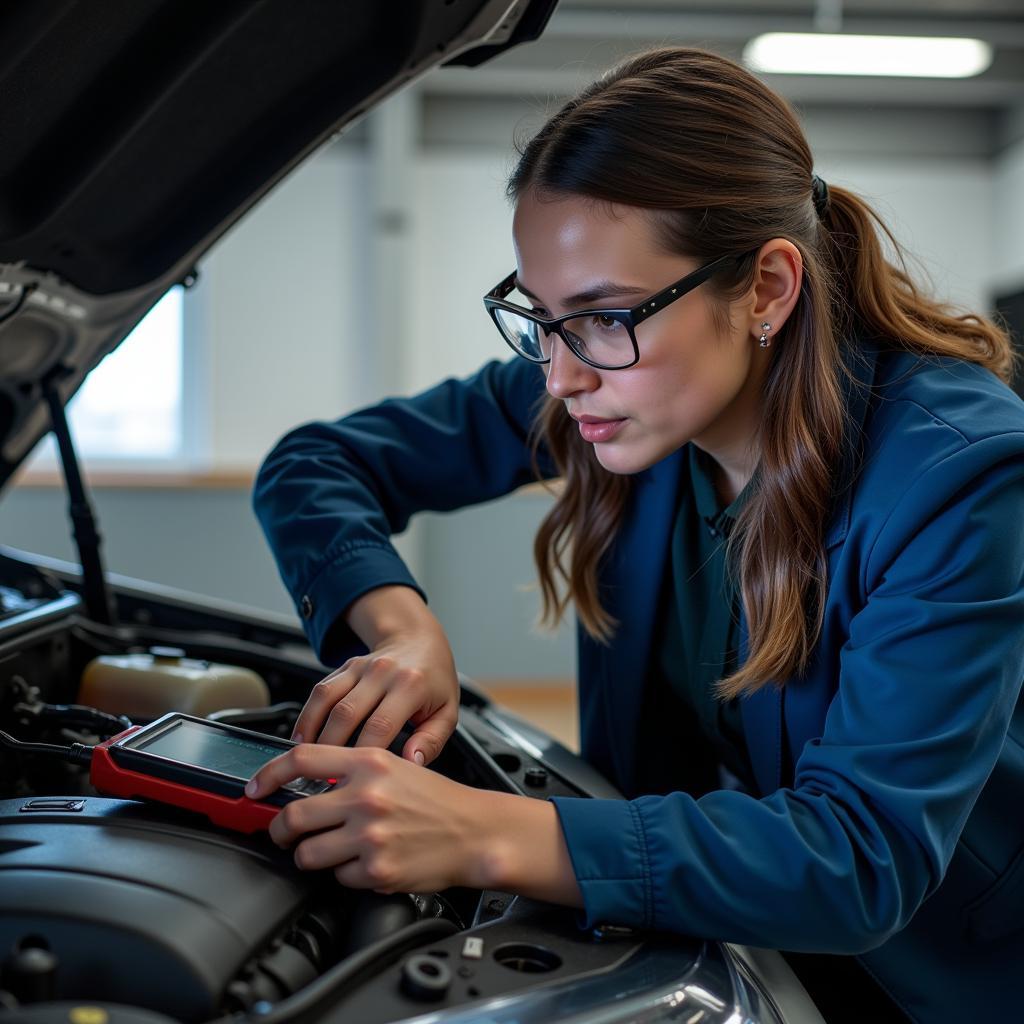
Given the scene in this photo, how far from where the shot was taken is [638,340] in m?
0.91

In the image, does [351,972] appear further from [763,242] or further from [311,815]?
[763,242]

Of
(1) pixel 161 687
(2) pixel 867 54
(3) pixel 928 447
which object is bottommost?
(1) pixel 161 687

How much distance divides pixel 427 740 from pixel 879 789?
379mm

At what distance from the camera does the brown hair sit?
3.01 feet

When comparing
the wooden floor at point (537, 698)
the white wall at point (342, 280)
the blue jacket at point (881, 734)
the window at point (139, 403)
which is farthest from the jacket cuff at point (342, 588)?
the window at point (139, 403)

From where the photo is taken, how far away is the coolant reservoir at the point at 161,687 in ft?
3.85

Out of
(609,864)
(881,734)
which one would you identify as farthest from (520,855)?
(881,734)

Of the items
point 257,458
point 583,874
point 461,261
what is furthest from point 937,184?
point 583,874

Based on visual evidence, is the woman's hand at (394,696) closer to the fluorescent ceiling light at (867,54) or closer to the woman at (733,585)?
the woman at (733,585)

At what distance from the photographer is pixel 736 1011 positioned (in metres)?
0.68

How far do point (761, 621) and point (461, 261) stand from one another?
4246 millimetres

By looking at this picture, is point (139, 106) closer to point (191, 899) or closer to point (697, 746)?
point (191, 899)

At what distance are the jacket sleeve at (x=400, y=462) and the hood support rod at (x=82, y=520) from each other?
22 cm

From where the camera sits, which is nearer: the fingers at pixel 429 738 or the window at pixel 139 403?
the fingers at pixel 429 738
